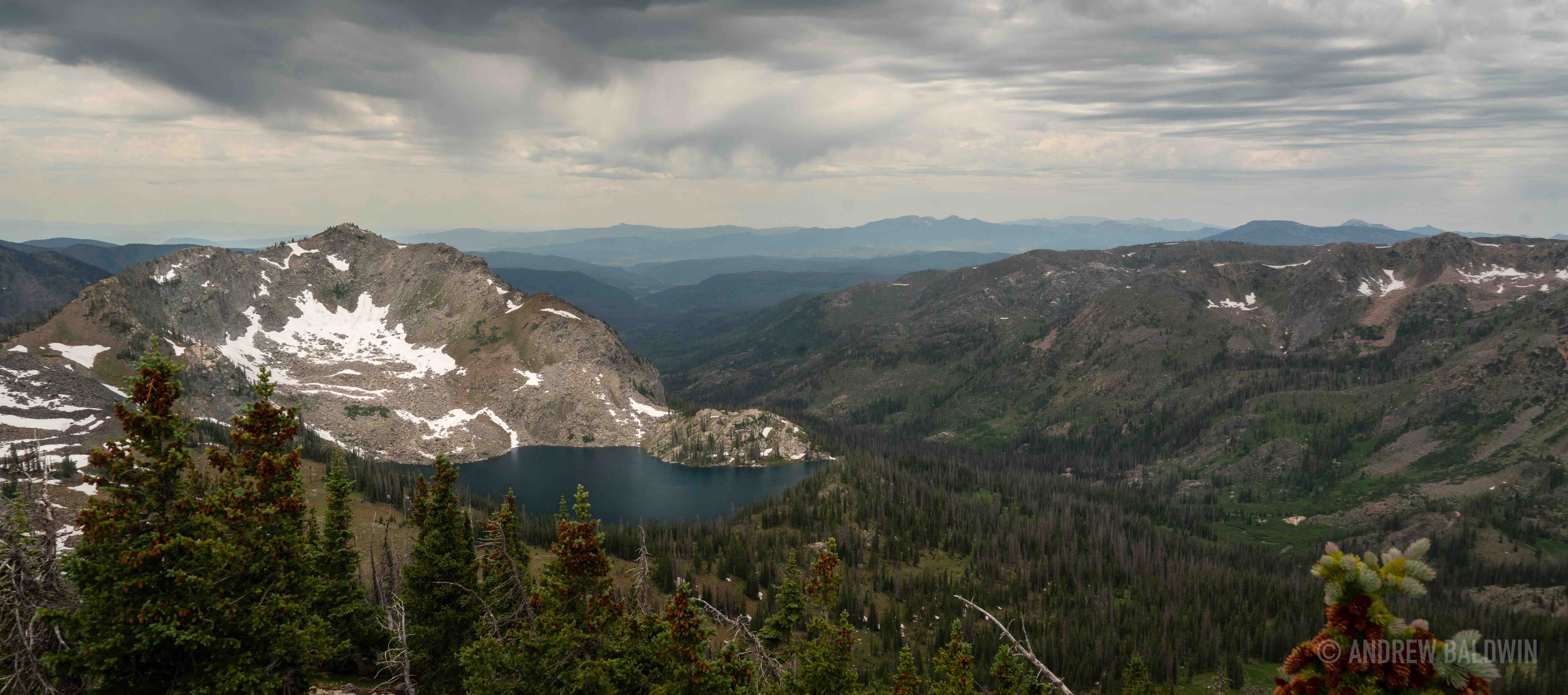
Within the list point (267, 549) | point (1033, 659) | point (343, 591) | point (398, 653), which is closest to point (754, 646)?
point (1033, 659)

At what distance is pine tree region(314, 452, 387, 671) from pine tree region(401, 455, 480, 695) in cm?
244

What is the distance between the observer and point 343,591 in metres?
42.9

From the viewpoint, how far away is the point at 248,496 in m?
25.5

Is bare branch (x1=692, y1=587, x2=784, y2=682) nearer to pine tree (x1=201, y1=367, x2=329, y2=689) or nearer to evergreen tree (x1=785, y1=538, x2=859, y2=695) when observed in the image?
evergreen tree (x1=785, y1=538, x2=859, y2=695)

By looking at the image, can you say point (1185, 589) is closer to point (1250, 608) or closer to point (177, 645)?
point (1250, 608)

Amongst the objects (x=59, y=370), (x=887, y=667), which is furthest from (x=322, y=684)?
(x=59, y=370)

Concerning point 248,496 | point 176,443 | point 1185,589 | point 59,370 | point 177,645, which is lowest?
point 1185,589

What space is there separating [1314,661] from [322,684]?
1558 inches

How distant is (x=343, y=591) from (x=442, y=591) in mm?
5338

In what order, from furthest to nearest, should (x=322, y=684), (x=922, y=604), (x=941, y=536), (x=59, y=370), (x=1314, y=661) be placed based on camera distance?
(x=59, y=370)
(x=941, y=536)
(x=922, y=604)
(x=322, y=684)
(x=1314, y=661)

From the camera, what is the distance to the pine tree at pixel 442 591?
43.3 meters

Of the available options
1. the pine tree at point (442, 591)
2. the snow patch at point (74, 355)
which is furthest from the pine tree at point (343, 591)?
the snow patch at point (74, 355)

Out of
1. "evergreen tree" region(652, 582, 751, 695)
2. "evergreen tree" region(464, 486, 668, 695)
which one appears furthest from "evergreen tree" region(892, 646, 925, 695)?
"evergreen tree" region(464, 486, 668, 695)

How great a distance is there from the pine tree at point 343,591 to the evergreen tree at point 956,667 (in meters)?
29.6
